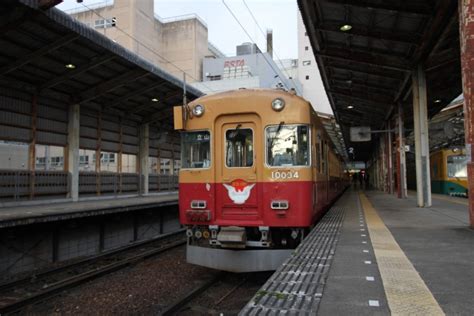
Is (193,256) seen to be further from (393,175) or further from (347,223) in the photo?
(393,175)

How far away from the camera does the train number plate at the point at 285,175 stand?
21.1ft

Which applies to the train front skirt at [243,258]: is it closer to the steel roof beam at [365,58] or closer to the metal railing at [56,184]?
the metal railing at [56,184]

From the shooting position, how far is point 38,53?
38.2 ft

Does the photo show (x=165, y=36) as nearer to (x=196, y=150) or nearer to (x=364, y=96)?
(x=364, y=96)

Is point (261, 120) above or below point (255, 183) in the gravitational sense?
above

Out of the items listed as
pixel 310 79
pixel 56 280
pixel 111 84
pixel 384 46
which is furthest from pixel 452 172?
pixel 310 79

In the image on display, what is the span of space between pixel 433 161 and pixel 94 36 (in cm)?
2137

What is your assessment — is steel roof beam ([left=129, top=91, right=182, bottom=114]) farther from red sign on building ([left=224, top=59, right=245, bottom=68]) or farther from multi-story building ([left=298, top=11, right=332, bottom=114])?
multi-story building ([left=298, top=11, right=332, bottom=114])

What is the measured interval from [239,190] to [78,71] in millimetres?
9188

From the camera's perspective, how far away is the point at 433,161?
2472cm

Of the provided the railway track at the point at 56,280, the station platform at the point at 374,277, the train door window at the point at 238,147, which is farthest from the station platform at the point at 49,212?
the station platform at the point at 374,277

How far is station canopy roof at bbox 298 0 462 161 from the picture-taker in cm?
1096

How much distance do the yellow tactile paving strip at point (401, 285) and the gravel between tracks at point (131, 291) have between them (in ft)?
11.2

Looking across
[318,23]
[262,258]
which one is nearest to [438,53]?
[318,23]
